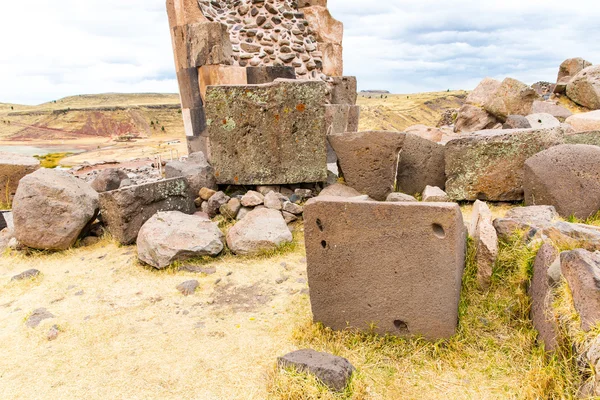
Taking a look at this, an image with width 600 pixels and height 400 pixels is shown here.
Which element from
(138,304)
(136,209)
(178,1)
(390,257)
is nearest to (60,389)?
(138,304)

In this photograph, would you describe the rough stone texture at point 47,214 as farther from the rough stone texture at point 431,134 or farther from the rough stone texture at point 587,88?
the rough stone texture at point 587,88

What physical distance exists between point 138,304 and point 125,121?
3232 centimetres

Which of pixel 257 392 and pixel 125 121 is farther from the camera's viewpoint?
pixel 125 121

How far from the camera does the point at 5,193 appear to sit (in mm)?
7156

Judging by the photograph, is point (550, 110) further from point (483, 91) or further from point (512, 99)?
point (483, 91)

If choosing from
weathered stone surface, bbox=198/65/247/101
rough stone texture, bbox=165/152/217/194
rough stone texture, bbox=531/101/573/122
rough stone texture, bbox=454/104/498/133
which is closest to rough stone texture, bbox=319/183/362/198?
rough stone texture, bbox=165/152/217/194

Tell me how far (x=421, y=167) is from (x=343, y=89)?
3552mm

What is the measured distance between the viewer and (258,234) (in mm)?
4730

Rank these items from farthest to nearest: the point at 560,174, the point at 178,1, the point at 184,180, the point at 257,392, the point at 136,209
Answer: the point at 178,1 → the point at 184,180 → the point at 136,209 → the point at 560,174 → the point at 257,392

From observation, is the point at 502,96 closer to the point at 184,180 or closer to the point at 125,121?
the point at 184,180

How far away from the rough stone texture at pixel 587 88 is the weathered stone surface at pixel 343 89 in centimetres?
658

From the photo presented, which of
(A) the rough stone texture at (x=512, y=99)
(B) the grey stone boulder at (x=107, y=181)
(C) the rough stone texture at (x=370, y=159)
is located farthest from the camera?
(A) the rough stone texture at (x=512, y=99)

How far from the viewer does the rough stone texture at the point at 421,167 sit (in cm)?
571

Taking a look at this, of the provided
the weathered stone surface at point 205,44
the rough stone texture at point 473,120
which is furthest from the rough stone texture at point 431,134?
the weathered stone surface at point 205,44
